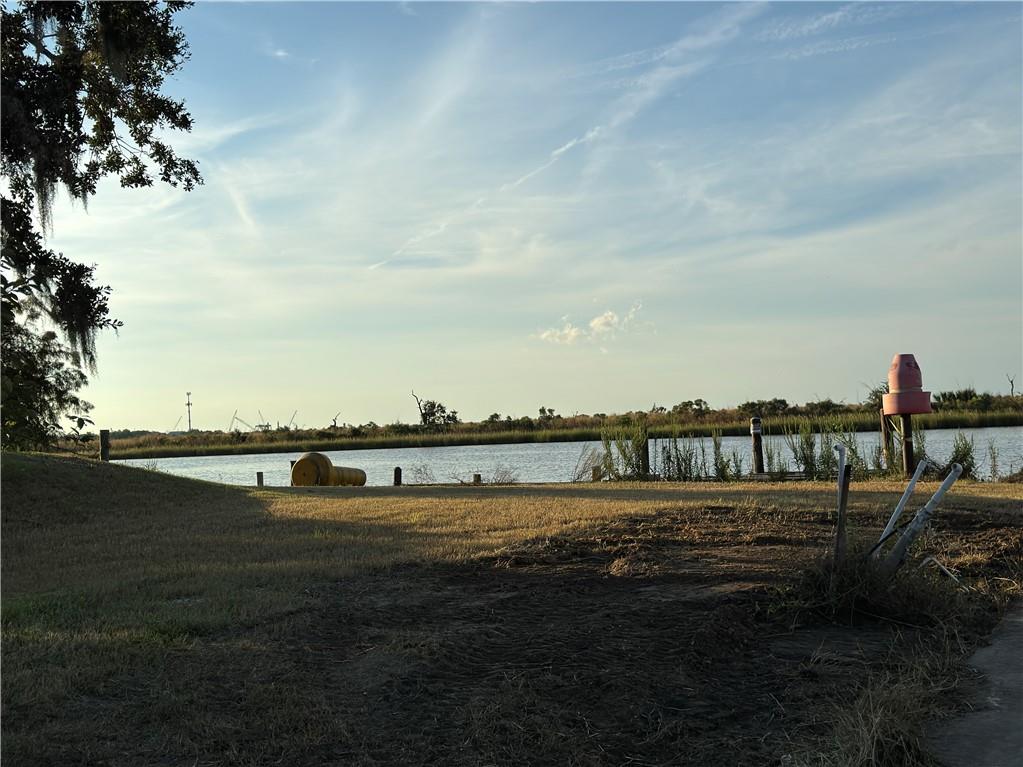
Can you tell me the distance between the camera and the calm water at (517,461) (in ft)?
61.3

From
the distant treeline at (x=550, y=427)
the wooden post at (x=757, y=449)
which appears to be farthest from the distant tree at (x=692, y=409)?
the wooden post at (x=757, y=449)

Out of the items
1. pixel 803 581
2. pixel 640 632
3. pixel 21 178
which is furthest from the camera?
pixel 21 178

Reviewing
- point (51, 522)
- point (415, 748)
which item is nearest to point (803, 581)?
point (415, 748)

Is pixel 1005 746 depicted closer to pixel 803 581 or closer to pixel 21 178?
pixel 803 581

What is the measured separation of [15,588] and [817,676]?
6.18m

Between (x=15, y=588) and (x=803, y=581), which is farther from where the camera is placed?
(x=15, y=588)

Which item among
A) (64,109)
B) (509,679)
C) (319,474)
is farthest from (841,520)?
(319,474)

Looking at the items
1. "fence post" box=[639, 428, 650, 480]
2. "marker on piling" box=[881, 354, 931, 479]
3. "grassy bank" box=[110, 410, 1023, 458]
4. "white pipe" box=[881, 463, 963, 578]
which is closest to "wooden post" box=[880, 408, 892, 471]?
"marker on piling" box=[881, 354, 931, 479]

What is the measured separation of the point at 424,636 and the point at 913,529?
2.80 meters

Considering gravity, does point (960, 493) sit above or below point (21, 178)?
below

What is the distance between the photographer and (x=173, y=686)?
4355mm

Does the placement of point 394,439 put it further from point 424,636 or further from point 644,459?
point 424,636

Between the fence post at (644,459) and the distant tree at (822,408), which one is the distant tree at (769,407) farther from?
the fence post at (644,459)

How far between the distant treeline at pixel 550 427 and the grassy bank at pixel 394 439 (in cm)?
2
